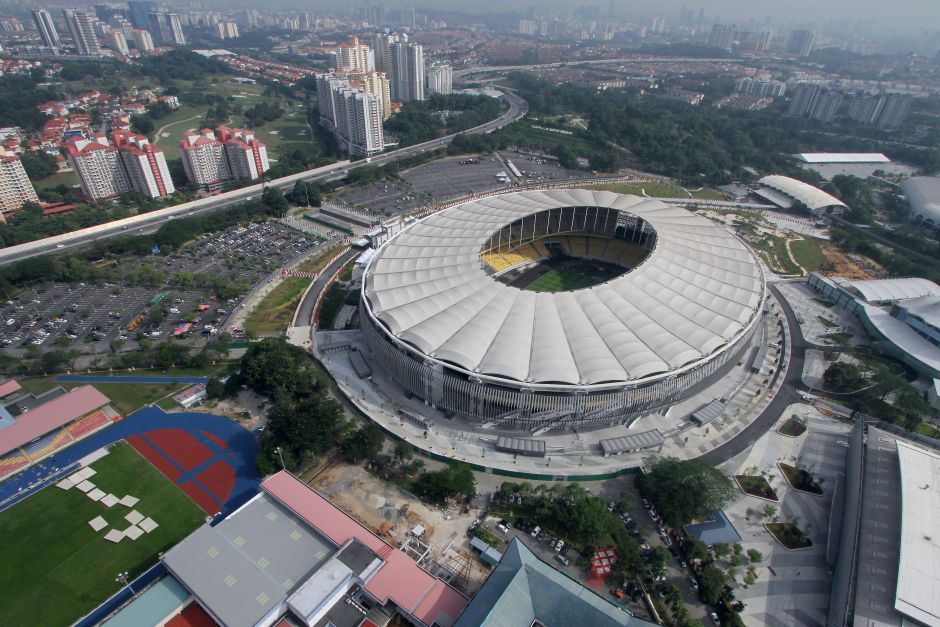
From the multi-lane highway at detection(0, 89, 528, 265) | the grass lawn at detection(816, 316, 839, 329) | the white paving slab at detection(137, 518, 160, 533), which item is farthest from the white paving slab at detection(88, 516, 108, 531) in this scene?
the grass lawn at detection(816, 316, 839, 329)

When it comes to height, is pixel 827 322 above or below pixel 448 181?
above

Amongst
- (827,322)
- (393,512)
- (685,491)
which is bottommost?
(393,512)

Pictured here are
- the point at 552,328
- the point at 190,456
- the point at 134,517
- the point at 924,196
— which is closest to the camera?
the point at 134,517

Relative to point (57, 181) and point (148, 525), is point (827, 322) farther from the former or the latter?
point (57, 181)

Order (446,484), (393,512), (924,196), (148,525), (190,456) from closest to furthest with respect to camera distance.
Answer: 1. (148,525)
2. (446,484)
3. (393,512)
4. (190,456)
5. (924,196)

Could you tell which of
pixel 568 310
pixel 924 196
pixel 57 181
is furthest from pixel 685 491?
pixel 57 181

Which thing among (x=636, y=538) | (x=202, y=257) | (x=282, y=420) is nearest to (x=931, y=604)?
(x=636, y=538)

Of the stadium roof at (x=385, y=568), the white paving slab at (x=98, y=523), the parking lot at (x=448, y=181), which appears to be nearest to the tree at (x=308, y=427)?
the stadium roof at (x=385, y=568)
